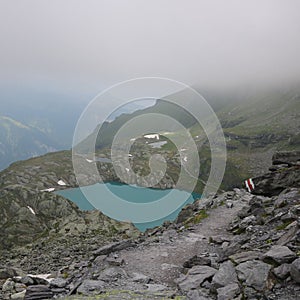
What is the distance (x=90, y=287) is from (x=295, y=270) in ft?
31.3

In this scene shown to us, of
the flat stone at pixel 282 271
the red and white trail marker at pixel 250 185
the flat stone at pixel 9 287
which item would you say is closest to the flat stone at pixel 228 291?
the flat stone at pixel 282 271

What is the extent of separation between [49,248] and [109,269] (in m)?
22.9

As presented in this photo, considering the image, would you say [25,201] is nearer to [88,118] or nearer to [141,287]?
[88,118]

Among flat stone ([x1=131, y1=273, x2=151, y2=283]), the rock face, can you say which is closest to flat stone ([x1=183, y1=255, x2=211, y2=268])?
flat stone ([x1=131, y1=273, x2=151, y2=283])

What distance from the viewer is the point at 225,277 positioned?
13.5 metres

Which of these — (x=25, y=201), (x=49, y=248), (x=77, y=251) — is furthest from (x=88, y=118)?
(x=25, y=201)

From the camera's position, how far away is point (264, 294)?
459 inches

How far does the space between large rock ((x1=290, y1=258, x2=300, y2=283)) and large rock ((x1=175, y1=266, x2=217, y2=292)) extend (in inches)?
153

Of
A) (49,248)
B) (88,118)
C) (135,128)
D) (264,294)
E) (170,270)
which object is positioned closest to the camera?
(264,294)

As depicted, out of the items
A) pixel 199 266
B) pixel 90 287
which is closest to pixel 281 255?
pixel 199 266

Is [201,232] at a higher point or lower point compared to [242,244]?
lower

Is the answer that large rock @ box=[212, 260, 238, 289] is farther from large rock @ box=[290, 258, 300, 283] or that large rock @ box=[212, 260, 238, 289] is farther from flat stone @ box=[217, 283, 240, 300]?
large rock @ box=[290, 258, 300, 283]

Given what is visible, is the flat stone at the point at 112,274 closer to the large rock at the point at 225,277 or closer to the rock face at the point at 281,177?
the large rock at the point at 225,277

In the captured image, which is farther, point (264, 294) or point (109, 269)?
point (109, 269)
